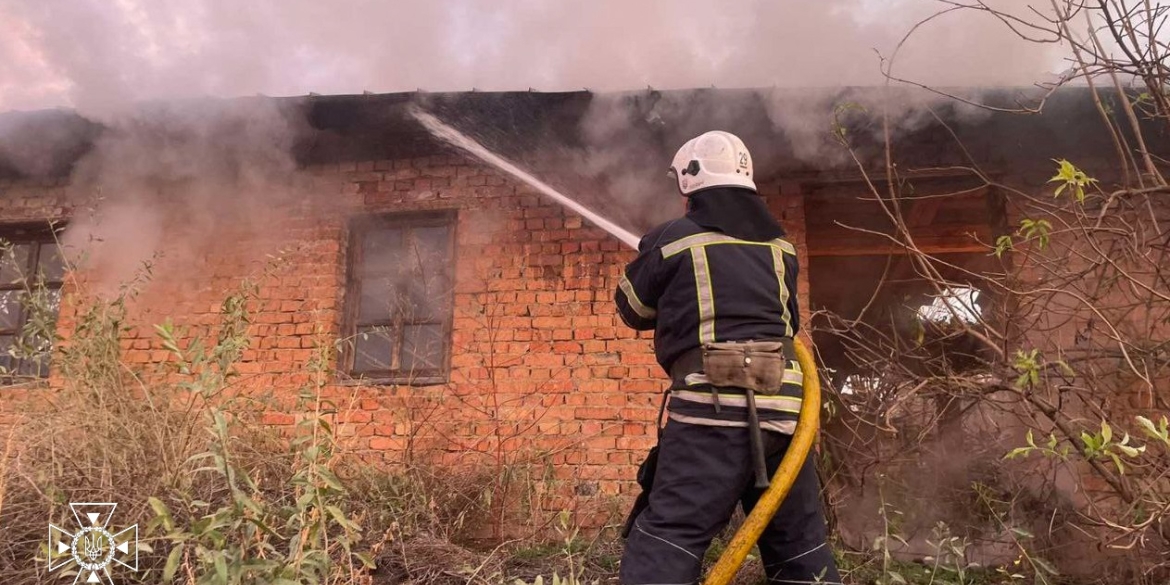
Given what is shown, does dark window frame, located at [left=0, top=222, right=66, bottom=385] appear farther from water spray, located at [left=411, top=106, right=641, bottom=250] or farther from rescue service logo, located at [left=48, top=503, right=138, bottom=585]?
rescue service logo, located at [left=48, top=503, right=138, bottom=585]

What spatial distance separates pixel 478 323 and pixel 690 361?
2.90 m

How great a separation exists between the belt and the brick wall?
1980mm

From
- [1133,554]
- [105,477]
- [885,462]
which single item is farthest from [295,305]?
[1133,554]

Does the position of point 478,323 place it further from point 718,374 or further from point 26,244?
point 26,244

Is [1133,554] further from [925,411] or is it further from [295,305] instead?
[295,305]

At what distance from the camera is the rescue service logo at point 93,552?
258 centimetres

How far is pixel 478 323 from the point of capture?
5070 millimetres

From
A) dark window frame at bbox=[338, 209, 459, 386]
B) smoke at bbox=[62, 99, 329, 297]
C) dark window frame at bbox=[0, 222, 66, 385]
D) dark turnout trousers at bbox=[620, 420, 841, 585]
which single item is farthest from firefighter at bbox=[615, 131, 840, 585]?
dark window frame at bbox=[0, 222, 66, 385]

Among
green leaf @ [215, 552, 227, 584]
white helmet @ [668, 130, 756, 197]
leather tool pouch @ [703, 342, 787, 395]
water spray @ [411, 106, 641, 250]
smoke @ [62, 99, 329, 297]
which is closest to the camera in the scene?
green leaf @ [215, 552, 227, 584]

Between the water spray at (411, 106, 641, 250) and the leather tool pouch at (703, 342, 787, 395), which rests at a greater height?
the water spray at (411, 106, 641, 250)

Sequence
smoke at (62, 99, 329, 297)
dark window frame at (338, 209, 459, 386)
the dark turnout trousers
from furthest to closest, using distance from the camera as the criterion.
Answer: smoke at (62, 99, 329, 297)
dark window frame at (338, 209, 459, 386)
the dark turnout trousers

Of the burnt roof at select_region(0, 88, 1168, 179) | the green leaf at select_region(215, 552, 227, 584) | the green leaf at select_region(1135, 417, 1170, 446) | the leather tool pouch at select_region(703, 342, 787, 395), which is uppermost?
the burnt roof at select_region(0, 88, 1168, 179)

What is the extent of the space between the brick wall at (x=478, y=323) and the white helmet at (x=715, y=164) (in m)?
2.21

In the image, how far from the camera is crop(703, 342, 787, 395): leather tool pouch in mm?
2268
